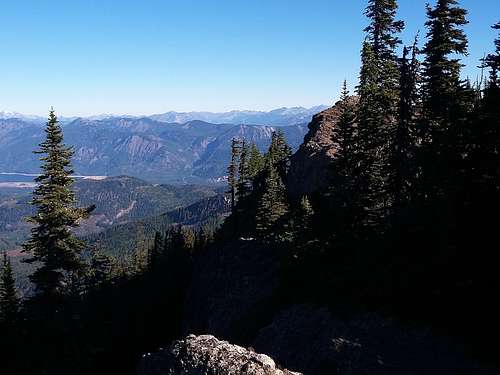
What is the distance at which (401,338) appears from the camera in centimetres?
2069

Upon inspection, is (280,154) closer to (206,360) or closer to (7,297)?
(7,297)

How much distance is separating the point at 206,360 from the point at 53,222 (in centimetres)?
2105

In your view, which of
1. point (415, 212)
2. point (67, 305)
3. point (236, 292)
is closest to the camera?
point (415, 212)

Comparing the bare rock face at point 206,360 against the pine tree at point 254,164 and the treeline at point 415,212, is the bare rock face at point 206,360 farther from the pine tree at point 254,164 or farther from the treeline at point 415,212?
the pine tree at point 254,164

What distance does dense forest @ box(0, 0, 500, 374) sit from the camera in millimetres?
21734

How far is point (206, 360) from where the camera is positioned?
16891 millimetres

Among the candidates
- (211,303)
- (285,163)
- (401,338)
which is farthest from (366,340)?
(285,163)

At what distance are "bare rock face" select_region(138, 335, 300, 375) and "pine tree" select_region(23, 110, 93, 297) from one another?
56.9 ft

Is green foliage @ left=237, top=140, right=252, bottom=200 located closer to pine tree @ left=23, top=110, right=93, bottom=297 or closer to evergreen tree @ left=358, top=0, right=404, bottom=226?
evergreen tree @ left=358, top=0, right=404, bottom=226

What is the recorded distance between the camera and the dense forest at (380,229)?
856 inches

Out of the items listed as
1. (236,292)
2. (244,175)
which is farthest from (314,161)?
(244,175)

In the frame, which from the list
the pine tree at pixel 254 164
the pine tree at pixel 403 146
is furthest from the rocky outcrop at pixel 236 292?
the pine tree at pixel 254 164

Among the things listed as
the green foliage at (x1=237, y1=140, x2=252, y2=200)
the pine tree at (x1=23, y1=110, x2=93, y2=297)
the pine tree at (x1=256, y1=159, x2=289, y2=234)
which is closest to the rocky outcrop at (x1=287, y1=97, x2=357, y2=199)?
the pine tree at (x1=256, y1=159, x2=289, y2=234)

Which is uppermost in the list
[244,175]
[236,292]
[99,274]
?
[244,175]
